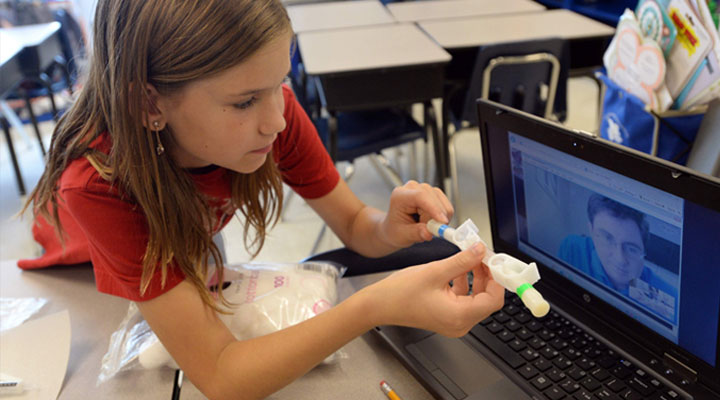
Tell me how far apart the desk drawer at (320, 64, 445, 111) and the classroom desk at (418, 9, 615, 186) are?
0.20 metres

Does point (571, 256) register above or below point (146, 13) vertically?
below

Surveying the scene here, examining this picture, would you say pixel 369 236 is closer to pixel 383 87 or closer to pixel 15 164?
pixel 383 87

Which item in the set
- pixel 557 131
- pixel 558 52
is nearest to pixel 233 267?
pixel 557 131

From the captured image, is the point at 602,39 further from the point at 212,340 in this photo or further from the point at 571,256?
the point at 212,340

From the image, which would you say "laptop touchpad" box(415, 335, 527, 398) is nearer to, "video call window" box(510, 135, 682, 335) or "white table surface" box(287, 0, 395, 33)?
"video call window" box(510, 135, 682, 335)

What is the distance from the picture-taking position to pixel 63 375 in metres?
0.80

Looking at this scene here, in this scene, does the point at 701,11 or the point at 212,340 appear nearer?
the point at 212,340

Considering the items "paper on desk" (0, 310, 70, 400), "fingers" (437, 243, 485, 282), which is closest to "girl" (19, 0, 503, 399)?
"fingers" (437, 243, 485, 282)

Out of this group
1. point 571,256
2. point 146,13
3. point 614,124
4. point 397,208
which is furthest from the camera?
point 614,124

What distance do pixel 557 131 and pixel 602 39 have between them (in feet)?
6.61

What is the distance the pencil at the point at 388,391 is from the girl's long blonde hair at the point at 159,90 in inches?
10.0

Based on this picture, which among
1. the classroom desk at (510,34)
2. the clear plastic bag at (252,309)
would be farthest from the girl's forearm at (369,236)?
the classroom desk at (510,34)

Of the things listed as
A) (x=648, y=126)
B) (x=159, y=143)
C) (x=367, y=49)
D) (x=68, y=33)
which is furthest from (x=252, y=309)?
(x=68, y=33)

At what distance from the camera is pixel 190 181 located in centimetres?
86
